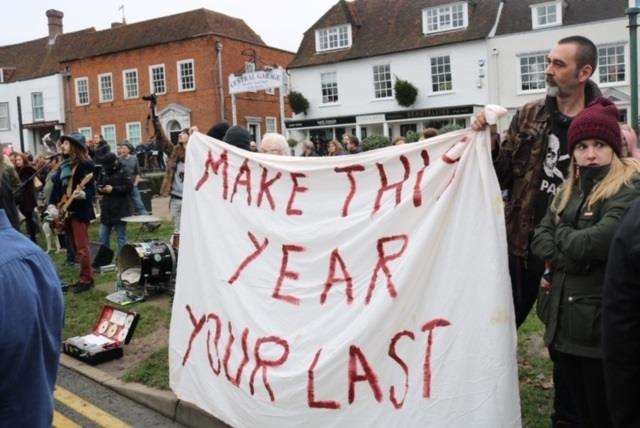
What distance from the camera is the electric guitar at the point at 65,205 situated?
7.25 meters

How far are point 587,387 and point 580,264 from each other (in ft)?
1.84

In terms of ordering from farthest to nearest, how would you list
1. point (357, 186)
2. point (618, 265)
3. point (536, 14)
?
point (536, 14) < point (357, 186) < point (618, 265)

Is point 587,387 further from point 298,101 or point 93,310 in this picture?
point 298,101

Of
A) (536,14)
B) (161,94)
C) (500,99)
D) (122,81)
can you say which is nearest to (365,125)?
(500,99)

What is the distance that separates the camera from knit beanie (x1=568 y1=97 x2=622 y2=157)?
273cm

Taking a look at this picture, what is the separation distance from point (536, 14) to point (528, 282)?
26.2 metres

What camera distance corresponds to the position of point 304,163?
3.68 meters

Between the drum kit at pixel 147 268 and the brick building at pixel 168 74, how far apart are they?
2485 centimetres

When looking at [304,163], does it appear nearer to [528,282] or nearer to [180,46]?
[528,282]

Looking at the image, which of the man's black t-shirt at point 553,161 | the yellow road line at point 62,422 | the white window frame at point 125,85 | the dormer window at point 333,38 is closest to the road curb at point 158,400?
the yellow road line at point 62,422

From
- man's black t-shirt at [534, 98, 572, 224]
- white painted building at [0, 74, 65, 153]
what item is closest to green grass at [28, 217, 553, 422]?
man's black t-shirt at [534, 98, 572, 224]

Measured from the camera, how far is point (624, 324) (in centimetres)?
170

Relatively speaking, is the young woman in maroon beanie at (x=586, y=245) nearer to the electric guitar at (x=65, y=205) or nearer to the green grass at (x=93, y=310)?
the green grass at (x=93, y=310)

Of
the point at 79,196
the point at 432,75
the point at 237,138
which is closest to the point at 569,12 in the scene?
the point at 432,75
